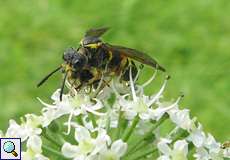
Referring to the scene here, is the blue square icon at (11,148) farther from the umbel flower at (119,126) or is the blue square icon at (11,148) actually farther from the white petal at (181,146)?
the white petal at (181,146)

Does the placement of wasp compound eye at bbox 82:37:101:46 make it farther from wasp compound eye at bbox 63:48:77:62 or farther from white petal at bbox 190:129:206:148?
white petal at bbox 190:129:206:148

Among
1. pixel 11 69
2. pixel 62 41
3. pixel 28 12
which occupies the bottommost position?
pixel 11 69

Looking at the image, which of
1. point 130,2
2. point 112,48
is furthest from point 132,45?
point 112,48

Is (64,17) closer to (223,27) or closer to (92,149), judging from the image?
(223,27)

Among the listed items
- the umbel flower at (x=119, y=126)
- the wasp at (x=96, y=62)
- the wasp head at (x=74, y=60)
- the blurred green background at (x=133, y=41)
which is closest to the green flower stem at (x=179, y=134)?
the umbel flower at (x=119, y=126)

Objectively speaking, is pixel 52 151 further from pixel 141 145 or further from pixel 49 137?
pixel 141 145

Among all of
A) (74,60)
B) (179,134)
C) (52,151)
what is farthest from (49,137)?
(179,134)
